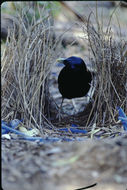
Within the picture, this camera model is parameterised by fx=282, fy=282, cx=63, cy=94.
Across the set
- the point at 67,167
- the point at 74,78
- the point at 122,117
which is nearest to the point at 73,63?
the point at 74,78

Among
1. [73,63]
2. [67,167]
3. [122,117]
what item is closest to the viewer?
[67,167]

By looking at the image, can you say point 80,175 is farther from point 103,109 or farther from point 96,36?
point 96,36

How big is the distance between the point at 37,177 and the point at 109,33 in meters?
1.45

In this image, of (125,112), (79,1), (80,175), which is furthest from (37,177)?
(79,1)

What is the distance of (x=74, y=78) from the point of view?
8.64 feet

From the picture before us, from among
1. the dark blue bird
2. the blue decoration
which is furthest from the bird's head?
the blue decoration

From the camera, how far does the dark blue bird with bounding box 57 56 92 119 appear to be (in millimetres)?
2580

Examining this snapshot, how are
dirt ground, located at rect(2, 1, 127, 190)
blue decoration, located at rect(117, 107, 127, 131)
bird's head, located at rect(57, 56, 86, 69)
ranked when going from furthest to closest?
bird's head, located at rect(57, 56, 86, 69) < blue decoration, located at rect(117, 107, 127, 131) < dirt ground, located at rect(2, 1, 127, 190)

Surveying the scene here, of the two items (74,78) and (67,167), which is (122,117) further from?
(67,167)

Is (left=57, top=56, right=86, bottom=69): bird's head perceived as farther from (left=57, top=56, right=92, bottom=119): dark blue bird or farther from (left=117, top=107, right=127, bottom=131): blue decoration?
(left=117, top=107, right=127, bottom=131): blue decoration

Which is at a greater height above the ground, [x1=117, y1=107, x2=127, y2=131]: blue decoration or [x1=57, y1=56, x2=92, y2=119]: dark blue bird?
[x1=57, y1=56, x2=92, y2=119]: dark blue bird

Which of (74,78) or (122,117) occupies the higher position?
(74,78)

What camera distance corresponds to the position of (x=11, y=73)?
228 centimetres

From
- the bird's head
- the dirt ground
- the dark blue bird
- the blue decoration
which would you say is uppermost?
the bird's head
